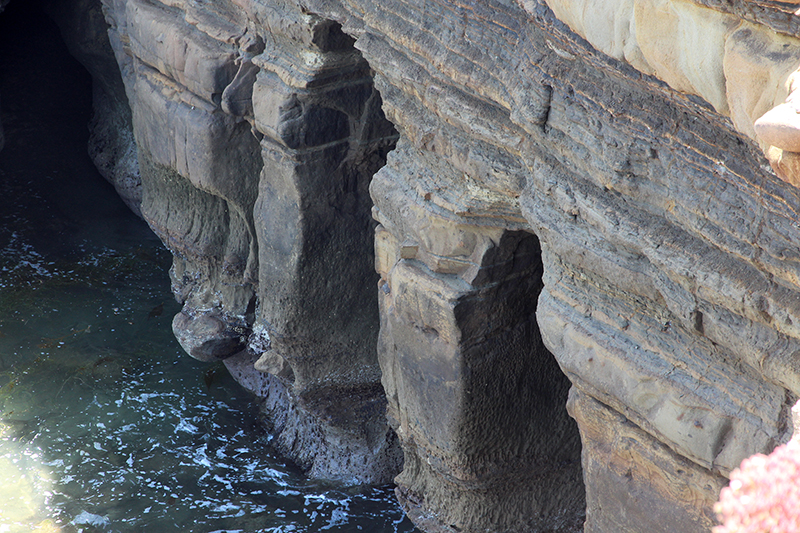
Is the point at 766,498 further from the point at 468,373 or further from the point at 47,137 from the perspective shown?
the point at 47,137

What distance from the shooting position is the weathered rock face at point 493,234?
1.65m

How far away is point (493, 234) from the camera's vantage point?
2.59 metres

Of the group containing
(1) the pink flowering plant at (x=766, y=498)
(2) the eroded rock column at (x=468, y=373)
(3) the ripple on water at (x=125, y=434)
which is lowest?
(3) the ripple on water at (x=125, y=434)

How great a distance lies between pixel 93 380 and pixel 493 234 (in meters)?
2.66

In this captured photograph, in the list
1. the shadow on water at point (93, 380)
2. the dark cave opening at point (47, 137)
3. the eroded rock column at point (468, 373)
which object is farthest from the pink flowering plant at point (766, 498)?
the dark cave opening at point (47, 137)

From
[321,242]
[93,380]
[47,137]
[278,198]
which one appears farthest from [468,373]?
[47,137]

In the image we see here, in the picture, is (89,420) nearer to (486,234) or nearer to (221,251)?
(221,251)

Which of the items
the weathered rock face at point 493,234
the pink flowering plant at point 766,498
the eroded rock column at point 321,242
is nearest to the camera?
the pink flowering plant at point 766,498

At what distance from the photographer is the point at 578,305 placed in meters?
2.15

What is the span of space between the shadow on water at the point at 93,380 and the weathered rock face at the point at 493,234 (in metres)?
0.27

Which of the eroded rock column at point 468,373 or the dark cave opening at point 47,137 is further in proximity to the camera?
the dark cave opening at point 47,137

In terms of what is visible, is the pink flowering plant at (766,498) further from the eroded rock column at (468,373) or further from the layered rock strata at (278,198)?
the layered rock strata at (278,198)

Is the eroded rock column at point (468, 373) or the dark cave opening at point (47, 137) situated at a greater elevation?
the eroded rock column at point (468, 373)

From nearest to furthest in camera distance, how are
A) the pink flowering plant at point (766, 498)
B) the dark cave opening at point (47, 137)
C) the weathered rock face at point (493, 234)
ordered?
the pink flowering plant at point (766, 498) < the weathered rock face at point (493, 234) < the dark cave opening at point (47, 137)
